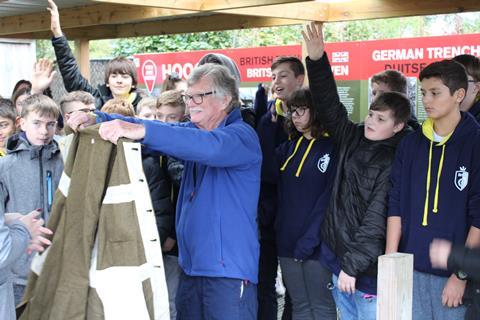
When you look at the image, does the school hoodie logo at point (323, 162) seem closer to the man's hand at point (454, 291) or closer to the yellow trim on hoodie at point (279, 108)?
the yellow trim on hoodie at point (279, 108)

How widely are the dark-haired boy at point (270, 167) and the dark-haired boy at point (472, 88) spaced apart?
3.91 ft

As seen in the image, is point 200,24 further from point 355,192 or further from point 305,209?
point 355,192

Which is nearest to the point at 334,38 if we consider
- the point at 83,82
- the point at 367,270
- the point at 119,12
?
the point at 119,12

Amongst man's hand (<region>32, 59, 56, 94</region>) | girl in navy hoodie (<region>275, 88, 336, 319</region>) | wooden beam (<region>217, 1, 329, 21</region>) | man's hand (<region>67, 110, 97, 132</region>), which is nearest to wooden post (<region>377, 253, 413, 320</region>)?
man's hand (<region>67, 110, 97, 132</region>)

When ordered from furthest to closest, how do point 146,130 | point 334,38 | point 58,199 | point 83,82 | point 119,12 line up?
point 334,38 → point 119,12 → point 83,82 → point 58,199 → point 146,130

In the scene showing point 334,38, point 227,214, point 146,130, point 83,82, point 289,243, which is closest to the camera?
point 146,130

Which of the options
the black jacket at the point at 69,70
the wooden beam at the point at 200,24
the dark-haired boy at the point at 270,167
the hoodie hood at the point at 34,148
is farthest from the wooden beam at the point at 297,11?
the hoodie hood at the point at 34,148

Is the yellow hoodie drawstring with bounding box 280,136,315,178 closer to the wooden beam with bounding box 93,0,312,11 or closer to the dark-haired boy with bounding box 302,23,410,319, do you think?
the dark-haired boy with bounding box 302,23,410,319

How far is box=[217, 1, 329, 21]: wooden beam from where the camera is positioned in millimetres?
7457

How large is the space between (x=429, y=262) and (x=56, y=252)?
188 centimetres

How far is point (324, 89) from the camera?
4.02m

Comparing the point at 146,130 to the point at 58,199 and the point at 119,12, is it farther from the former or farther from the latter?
the point at 119,12

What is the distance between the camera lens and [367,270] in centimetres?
381

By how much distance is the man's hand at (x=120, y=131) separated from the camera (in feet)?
9.34
